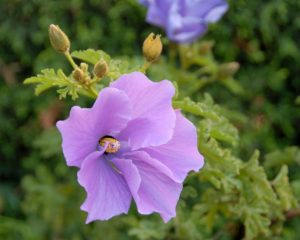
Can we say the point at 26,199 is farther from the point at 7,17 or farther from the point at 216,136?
the point at 216,136

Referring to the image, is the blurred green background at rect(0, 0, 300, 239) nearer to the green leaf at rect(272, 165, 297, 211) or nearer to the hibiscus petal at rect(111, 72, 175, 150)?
the green leaf at rect(272, 165, 297, 211)

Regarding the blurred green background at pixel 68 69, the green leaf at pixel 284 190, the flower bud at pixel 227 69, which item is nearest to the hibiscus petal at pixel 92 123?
the green leaf at pixel 284 190

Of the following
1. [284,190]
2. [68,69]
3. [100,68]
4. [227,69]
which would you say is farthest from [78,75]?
[68,69]

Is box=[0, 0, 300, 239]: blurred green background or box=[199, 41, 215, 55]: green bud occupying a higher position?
box=[199, 41, 215, 55]: green bud

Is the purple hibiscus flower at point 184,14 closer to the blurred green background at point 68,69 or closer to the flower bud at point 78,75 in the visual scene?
the blurred green background at point 68,69

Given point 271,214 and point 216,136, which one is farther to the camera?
point 271,214

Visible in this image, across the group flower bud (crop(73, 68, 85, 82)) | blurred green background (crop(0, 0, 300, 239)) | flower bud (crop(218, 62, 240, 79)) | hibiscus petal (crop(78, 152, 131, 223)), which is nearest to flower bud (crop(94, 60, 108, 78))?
flower bud (crop(73, 68, 85, 82))

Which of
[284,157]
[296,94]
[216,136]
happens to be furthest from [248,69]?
[216,136]

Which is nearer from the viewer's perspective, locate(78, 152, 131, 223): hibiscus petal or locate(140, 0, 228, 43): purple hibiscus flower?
locate(78, 152, 131, 223): hibiscus petal
